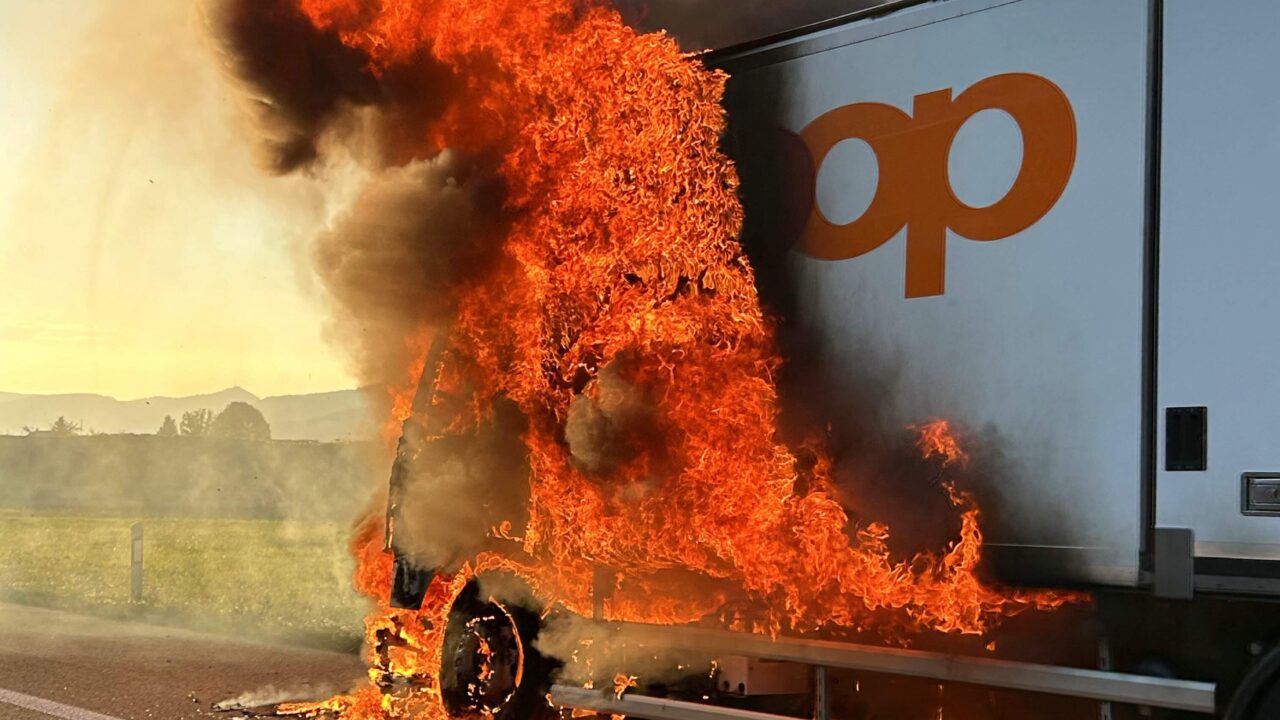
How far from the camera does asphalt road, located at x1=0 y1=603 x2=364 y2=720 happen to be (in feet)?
26.7

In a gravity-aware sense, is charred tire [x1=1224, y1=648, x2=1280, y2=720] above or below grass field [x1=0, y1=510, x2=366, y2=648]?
above

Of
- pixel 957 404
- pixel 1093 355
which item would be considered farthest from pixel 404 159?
pixel 1093 355

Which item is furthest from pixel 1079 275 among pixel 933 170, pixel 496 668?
pixel 496 668

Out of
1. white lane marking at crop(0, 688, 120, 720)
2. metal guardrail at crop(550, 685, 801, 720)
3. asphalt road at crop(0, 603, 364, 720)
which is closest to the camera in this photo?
metal guardrail at crop(550, 685, 801, 720)

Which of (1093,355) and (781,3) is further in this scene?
(781,3)

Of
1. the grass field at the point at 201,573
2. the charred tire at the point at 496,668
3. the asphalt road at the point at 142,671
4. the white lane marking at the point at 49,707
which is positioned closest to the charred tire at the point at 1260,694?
the charred tire at the point at 496,668

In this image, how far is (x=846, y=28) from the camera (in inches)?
213

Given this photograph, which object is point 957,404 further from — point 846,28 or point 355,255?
point 355,255

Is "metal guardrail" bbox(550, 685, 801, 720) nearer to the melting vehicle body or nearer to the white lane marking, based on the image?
the melting vehicle body

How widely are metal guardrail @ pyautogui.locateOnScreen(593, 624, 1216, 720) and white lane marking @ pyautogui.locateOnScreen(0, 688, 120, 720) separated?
3.93 metres

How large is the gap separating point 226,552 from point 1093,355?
18.8 m

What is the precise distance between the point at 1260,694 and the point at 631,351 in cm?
300

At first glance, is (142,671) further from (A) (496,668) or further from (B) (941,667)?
(B) (941,667)

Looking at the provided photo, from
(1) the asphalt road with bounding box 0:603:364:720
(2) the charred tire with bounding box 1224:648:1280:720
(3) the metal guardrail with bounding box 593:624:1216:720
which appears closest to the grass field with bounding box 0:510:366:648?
(1) the asphalt road with bounding box 0:603:364:720
